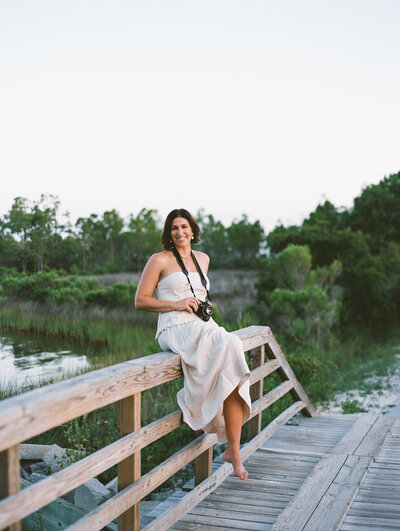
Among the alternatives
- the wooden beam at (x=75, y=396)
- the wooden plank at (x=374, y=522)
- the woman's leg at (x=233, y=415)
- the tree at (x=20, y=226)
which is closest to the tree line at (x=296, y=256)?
the tree at (x=20, y=226)

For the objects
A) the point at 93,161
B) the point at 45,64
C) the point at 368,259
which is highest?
the point at 45,64

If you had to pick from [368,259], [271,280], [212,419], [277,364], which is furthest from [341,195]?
[212,419]

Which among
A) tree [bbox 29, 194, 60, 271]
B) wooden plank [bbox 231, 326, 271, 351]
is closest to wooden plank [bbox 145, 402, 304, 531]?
wooden plank [bbox 231, 326, 271, 351]

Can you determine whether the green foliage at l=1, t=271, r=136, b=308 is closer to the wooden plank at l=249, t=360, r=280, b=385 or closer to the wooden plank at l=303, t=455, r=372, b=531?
the wooden plank at l=249, t=360, r=280, b=385

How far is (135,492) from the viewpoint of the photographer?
7.81 ft

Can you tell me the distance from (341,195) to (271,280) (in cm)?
985

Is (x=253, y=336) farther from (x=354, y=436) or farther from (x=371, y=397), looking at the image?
(x=371, y=397)

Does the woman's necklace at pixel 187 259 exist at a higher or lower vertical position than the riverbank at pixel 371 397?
higher

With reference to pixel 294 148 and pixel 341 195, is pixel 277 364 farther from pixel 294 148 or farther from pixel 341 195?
pixel 341 195

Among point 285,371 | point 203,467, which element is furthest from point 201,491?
point 285,371

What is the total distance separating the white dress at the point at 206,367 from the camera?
279cm

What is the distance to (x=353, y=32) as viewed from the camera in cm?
1121

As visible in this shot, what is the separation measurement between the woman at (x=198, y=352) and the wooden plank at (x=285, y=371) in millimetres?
1278

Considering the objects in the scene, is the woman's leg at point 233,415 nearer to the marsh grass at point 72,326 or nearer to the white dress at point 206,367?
the white dress at point 206,367
